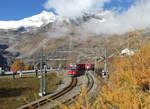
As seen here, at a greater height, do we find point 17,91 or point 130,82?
point 130,82

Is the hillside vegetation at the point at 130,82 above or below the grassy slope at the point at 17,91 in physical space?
above

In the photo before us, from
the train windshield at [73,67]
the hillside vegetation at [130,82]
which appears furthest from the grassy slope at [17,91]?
the hillside vegetation at [130,82]

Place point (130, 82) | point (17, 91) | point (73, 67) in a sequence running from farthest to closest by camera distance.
Result: point (73, 67)
point (17, 91)
point (130, 82)

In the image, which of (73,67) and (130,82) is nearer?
(130,82)

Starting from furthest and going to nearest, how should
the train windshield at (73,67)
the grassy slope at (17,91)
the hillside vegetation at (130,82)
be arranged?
the train windshield at (73,67) < the grassy slope at (17,91) < the hillside vegetation at (130,82)

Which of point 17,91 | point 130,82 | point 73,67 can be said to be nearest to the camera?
point 130,82

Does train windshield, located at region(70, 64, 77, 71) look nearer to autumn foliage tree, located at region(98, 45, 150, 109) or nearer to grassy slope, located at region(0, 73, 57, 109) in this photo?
grassy slope, located at region(0, 73, 57, 109)

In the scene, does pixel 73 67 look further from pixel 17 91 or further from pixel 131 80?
pixel 131 80

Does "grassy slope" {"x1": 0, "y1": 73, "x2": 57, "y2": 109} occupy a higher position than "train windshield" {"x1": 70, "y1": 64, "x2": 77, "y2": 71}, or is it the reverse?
"train windshield" {"x1": 70, "y1": 64, "x2": 77, "y2": 71}

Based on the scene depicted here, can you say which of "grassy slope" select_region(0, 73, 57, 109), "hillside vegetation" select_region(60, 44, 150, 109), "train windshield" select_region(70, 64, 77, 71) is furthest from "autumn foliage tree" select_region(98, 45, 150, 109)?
"train windshield" select_region(70, 64, 77, 71)

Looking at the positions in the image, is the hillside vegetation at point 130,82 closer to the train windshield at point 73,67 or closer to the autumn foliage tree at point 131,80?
the autumn foliage tree at point 131,80

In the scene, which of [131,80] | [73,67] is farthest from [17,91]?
[131,80]

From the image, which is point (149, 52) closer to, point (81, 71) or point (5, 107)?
point (5, 107)

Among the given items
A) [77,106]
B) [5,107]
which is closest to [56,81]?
[5,107]
